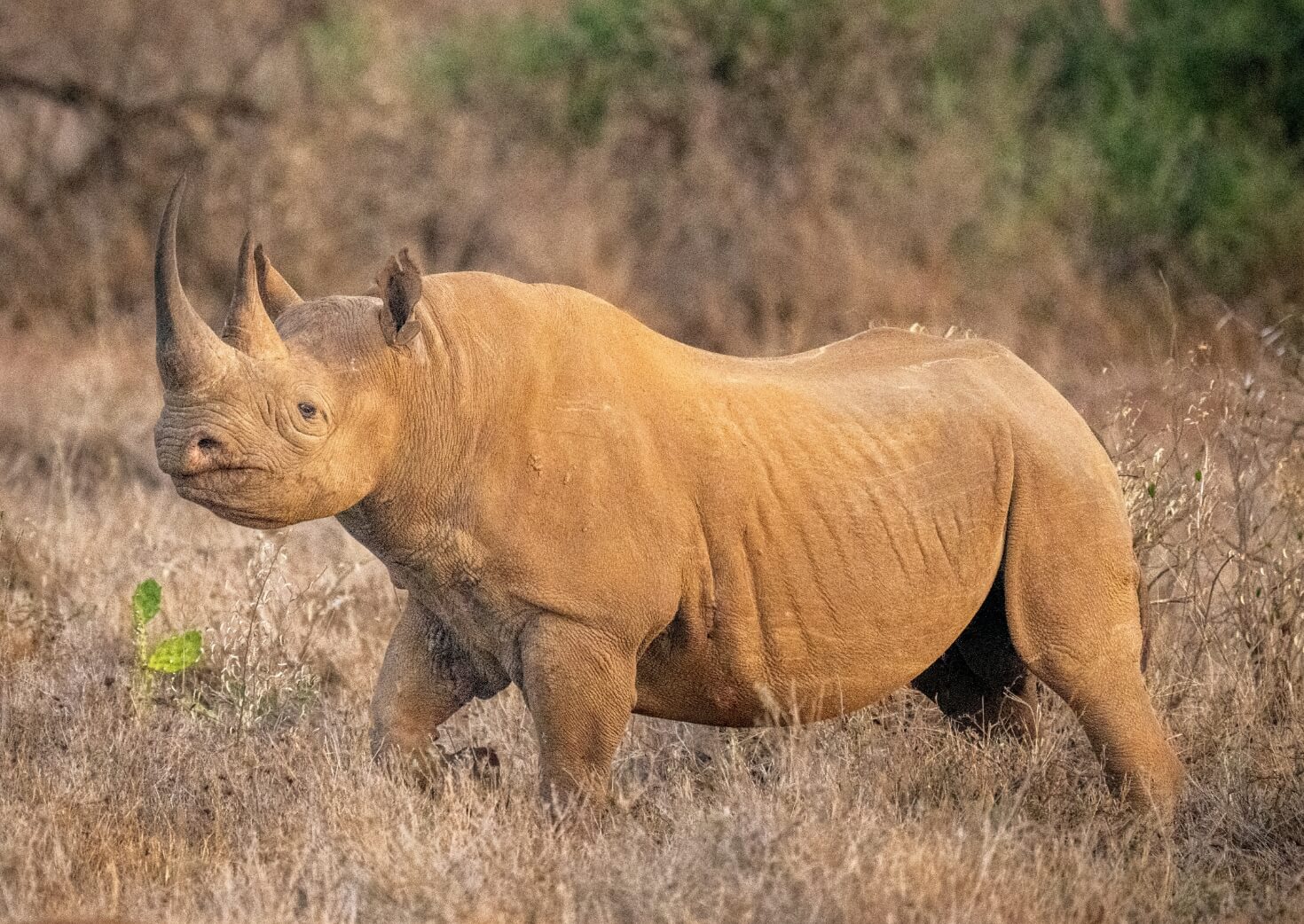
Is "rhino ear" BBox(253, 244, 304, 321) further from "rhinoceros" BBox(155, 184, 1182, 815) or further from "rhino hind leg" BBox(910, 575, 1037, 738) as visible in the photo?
"rhino hind leg" BBox(910, 575, 1037, 738)

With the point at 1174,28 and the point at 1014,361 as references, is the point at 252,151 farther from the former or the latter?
the point at 1014,361

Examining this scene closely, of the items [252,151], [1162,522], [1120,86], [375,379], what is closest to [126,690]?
[375,379]

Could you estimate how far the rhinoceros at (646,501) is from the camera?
4746 millimetres

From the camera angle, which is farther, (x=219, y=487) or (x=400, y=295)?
(x=400, y=295)

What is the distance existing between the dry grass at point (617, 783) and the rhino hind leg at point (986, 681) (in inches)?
5.0

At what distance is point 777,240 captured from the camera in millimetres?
15727

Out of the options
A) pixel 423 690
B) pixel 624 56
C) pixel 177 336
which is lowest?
pixel 423 690

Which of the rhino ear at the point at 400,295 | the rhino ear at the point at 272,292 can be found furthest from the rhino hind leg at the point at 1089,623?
the rhino ear at the point at 272,292

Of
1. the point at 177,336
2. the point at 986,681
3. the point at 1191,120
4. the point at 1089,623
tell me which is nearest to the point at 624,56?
the point at 1191,120

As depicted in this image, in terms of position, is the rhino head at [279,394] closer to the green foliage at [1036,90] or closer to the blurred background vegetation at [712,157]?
the blurred background vegetation at [712,157]

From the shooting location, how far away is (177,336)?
4562mm

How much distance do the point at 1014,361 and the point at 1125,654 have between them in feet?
3.15

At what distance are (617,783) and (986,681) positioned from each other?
47.6 inches

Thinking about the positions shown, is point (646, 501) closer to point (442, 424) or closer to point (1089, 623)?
point (442, 424)
